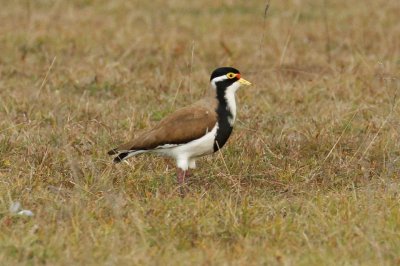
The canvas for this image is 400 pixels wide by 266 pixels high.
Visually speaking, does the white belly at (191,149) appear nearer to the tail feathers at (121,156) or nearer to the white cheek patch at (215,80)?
the tail feathers at (121,156)

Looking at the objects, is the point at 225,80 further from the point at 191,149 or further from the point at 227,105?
the point at 191,149

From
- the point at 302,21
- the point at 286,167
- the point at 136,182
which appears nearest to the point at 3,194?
the point at 136,182

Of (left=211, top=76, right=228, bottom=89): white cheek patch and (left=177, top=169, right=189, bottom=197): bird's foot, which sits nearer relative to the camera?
(left=177, top=169, right=189, bottom=197): bird's foot

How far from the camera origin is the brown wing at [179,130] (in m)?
7.17

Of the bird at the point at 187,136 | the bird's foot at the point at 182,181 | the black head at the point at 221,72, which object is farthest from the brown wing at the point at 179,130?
the black head at the point at 221,72

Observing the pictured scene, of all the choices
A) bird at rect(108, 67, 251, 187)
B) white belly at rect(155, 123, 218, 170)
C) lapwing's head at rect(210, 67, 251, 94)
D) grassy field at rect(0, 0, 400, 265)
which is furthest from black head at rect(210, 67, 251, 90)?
grassy field at rect(0, 0, 400, 265)

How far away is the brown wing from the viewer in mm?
7168

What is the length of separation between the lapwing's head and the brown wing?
0.30m

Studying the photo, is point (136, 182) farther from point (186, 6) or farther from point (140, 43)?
point (186, 6)

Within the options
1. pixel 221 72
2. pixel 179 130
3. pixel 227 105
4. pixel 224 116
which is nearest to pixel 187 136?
pixel 179 130

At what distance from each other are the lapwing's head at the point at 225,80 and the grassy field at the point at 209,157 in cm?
61

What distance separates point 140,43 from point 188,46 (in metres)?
0.61

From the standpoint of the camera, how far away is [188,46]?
11953 millimetres

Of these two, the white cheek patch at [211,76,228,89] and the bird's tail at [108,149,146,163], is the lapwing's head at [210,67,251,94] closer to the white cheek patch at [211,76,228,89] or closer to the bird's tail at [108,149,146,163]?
the white cheek patch at [211,76,228,89]
